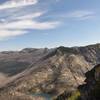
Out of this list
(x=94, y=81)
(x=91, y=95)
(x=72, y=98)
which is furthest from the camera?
(x=72, y=98)

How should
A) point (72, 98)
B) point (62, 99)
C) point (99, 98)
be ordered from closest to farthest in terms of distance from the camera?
1. point (99, 98)
2. point (72, 98)
3. point (62, 99)

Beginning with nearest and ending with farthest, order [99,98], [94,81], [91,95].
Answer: [99,98]
[91,95]
[94,81]

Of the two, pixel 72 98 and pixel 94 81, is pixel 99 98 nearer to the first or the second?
pixel 94 81

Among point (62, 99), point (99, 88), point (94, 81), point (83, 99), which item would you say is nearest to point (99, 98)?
point (99, 88)

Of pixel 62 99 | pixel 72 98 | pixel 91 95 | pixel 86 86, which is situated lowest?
pixel 62 99

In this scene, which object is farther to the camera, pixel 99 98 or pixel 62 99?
pixel 62 99

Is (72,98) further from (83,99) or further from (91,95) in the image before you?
(91,95)

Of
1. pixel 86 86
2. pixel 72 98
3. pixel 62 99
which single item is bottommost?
pixel 62 99

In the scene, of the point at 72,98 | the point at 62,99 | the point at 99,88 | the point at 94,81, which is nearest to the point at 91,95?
the point at 99,88

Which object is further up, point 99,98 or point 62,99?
point 99,98

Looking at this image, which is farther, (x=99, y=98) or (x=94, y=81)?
(x=94, y=81)
